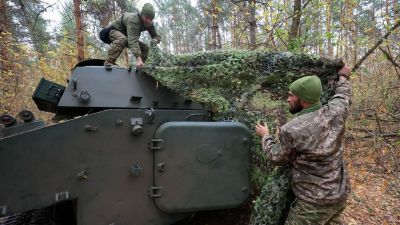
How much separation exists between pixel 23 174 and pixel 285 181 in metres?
2.11

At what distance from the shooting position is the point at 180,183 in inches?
117

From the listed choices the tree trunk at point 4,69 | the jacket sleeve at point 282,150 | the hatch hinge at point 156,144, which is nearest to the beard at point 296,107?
the jacket sleeve at point 282,150

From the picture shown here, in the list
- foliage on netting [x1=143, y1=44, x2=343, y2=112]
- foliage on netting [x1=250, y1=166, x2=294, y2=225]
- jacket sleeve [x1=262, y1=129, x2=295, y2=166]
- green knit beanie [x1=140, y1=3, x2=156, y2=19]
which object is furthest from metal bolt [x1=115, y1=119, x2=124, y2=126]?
green knit beanie [x1=140, y1=3, x2=156, y2=19]

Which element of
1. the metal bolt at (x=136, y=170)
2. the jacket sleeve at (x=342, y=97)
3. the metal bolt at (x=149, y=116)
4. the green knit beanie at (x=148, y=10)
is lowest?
the metal bolt at (x=136, y=170)

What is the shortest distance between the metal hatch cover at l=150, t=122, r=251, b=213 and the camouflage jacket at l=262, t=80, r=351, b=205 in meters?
0.52

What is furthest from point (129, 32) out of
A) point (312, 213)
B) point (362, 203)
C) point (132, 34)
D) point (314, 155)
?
point (362, 203)

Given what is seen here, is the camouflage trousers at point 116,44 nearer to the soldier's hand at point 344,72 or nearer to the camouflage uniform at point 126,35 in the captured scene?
the camouflage uniform at point 126,35

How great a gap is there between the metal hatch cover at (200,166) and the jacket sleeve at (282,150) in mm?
463

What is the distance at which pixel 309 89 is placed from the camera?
2590 millimetres

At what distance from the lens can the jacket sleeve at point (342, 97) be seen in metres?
2.72

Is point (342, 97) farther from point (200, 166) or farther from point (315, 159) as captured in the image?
point (200, 166)

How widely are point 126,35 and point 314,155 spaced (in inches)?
120

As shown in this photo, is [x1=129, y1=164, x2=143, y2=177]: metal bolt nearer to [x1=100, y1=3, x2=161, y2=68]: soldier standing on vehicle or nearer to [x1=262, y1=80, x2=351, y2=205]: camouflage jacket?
[x1=262, y1=80, x2=351, y2=205]: camouflage jacket

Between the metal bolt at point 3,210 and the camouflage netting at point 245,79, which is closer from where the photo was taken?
the metal bolt at point 3,210
